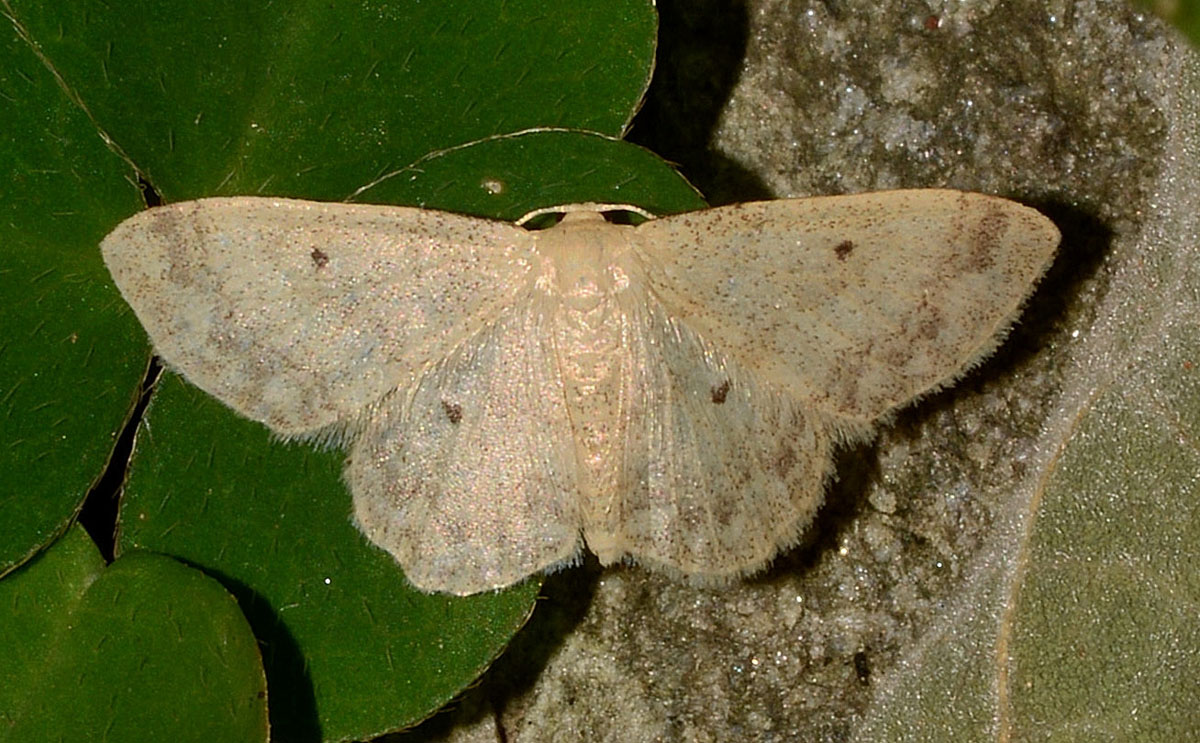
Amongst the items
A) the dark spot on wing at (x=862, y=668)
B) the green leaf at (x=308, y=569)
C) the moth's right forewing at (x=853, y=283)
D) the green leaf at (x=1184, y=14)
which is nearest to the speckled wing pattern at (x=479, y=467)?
the green leaf at (x=308, y=569)

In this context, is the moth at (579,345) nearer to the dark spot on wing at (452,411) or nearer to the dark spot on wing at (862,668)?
the dark spot on wing at (452,411)

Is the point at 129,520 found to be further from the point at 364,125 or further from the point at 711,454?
the point at 711,454

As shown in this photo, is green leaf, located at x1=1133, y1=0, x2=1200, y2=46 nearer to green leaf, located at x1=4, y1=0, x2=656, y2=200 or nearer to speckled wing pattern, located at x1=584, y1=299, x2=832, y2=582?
speckled wing pattern, located at x1=584, y1=299, x2=832, y2=582

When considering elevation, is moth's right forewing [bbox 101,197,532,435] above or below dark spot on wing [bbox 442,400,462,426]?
above

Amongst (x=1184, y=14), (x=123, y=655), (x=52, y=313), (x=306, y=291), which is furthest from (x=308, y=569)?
(x=1184, y=14)

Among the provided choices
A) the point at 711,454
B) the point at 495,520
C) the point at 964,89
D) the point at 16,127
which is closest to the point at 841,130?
the point at 964,89

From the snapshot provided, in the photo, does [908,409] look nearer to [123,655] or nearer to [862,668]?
[862,668]

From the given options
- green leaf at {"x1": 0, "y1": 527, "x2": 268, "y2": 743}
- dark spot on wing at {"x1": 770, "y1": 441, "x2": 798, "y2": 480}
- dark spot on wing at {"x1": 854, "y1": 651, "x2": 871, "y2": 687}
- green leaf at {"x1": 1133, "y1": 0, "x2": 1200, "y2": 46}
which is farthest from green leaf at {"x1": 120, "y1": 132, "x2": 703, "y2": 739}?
green leaf at {"x1": 1133, "y1": 0, "x2": 1200, "y2": 46}
